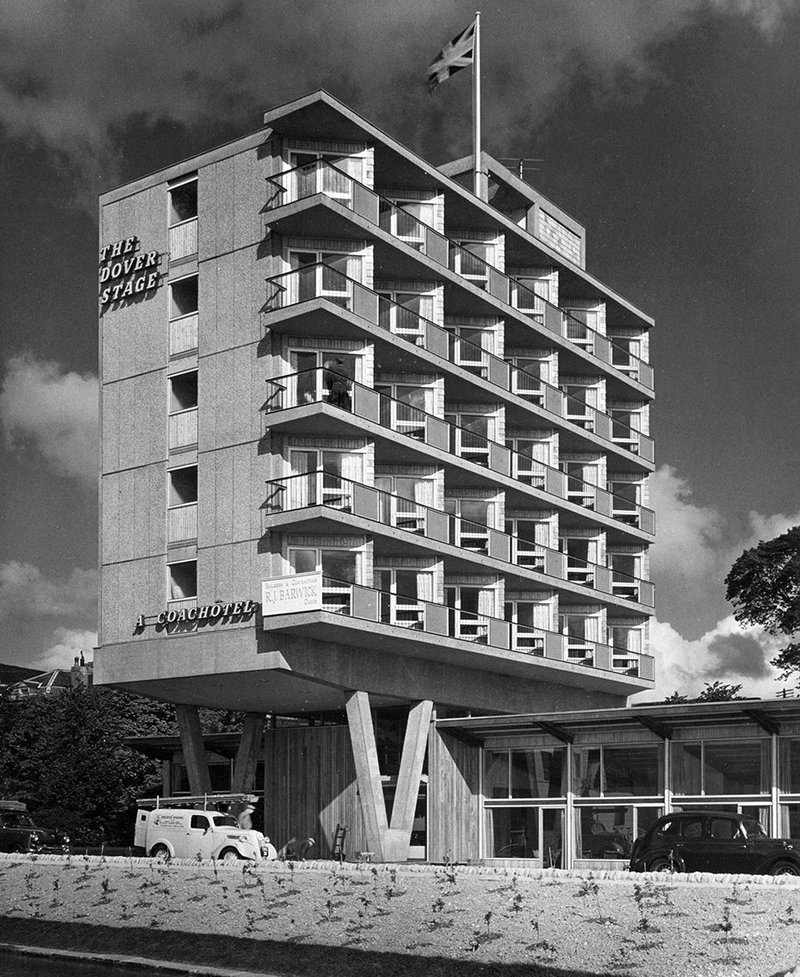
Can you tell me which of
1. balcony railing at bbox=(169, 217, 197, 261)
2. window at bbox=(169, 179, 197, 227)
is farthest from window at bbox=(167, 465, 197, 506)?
window at bbox=(169, 179, 197, 227)

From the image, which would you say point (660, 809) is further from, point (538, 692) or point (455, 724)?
point (538, 692)

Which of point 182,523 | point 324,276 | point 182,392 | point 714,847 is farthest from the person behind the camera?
point 182,392

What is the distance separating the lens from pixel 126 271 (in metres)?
54.8

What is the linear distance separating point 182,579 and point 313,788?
981cm

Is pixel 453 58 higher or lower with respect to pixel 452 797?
higher

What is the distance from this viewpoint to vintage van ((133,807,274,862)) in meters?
46.4

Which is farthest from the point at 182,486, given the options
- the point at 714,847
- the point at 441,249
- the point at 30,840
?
the point at 714,847

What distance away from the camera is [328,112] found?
5022 cm

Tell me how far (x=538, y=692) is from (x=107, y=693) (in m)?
30.5

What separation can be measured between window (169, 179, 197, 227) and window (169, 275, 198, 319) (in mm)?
2202

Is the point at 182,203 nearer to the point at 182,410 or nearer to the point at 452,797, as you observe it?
the point at 182,410

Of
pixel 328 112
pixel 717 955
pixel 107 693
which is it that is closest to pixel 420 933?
pixel 717 955

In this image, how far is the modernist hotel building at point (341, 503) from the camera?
49.3 meters

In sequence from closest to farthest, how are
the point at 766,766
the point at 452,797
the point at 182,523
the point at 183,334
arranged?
the point at 766,766 < the point at 182,523 < the point at 183,334 < the point at 452,797
